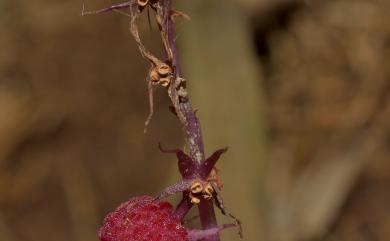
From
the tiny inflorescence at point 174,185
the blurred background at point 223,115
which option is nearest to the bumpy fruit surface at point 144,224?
the tiny inflorescence at point 174,185

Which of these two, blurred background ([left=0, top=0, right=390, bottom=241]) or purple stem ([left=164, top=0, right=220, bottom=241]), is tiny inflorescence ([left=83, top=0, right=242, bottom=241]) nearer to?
purple stem ([left=164, top=0, right=220, bottom=241])

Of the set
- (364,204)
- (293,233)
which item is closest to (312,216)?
(293,233)

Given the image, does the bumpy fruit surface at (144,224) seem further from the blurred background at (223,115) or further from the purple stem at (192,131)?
the blurred background at (223,115)

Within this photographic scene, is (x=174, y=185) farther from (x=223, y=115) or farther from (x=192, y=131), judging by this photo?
(x=223, y=115)

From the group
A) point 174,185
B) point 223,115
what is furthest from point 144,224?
point 223,115

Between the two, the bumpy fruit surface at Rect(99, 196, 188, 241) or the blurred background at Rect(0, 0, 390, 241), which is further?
the blurred background at Rect(0, 0, 390, 241)

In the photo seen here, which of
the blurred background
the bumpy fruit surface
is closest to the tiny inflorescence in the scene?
the bumpy fruit surface
